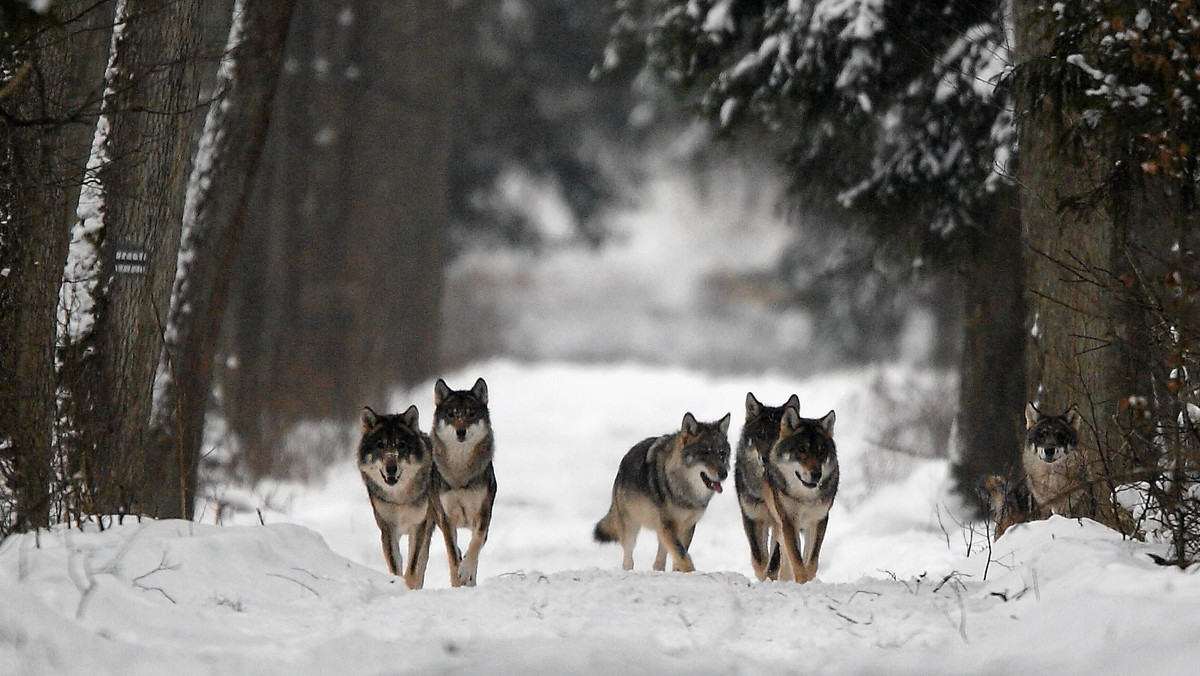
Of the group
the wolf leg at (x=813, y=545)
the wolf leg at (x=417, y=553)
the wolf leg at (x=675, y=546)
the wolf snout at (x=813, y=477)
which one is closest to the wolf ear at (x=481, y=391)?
the wolf leg at (x=417, y=553)

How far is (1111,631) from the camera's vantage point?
17.3 feet

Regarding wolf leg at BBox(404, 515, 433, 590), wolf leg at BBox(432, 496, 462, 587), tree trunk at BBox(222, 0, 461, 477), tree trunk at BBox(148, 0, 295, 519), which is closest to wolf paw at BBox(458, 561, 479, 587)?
wolf leg at BBox(432, 496, 462, 587)

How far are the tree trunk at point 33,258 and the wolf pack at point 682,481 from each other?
2.44 m

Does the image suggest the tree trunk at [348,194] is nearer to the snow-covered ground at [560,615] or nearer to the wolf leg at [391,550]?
the wolf leg at [391,550]

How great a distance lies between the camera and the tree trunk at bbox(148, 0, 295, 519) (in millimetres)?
10602

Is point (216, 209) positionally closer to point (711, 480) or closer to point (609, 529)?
point (609, 529)

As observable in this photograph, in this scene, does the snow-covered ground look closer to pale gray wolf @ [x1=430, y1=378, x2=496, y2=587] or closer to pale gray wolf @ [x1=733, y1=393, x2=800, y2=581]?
pale gray wolf @ [x1=430, y1=378, x2=496, y2=587]

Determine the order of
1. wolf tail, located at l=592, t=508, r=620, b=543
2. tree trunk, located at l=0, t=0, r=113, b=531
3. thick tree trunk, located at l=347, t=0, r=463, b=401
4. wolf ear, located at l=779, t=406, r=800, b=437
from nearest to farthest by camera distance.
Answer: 1. tree trunk, located at l=0, t=0, r=113, b=531
2. wolf ear, located at l=779, t=406, r=800, b=437
3. wolf tail, located at l=592, t=508, r=620, b=543
4. thick tree trunk, located at l=347, t=0, r=463, b=401

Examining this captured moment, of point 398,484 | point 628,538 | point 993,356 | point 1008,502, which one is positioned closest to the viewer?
point 398,484

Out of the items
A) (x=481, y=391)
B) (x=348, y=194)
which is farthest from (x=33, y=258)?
(x=348, y=194)

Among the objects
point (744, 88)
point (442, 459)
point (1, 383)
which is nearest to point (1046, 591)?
point (442, 459)

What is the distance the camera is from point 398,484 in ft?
30.6

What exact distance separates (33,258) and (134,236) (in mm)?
774

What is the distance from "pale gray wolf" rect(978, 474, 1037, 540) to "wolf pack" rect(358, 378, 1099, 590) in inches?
0.6
